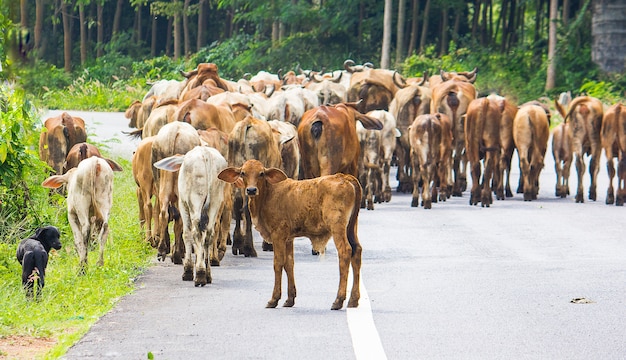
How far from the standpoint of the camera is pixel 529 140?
2147 cm

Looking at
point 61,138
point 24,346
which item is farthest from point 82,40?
point 24,346

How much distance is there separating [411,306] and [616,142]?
1127cm

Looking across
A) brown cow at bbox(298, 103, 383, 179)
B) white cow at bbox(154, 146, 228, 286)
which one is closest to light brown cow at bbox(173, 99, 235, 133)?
brown cow at bbox(298, 103, 383, 179)

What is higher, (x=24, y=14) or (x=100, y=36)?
(x=24, y=14)

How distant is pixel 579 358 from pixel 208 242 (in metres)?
4.81

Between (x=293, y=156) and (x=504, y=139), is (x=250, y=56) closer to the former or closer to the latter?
(x=504, y=139)

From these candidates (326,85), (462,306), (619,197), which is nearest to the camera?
(462,306)

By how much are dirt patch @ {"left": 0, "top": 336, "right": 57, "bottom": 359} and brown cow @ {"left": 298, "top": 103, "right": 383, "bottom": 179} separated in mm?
7360

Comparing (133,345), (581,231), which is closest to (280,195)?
(133,345)

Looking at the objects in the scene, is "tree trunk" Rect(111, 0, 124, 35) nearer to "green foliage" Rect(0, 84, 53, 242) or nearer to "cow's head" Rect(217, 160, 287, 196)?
"green foliage" Rect(0, 84, 53, 242)

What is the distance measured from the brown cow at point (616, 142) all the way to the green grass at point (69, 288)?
792 cm

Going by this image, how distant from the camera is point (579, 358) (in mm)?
8555

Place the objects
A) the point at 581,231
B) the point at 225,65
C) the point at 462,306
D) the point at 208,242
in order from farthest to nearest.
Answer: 1. the point at 225,65
2. the point at 581,231
3. the point at 208,242
4. the point at 462,306

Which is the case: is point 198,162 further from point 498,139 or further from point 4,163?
point 498,139
